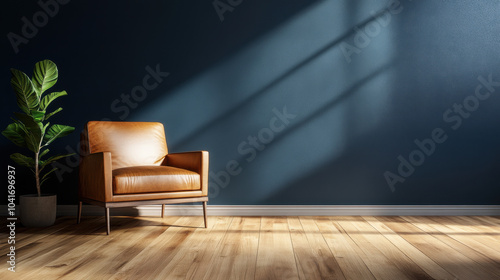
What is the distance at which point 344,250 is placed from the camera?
7.67ft

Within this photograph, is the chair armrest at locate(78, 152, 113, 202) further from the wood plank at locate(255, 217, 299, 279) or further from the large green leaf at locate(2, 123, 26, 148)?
the wood plank at locate(255, 217, 299, 279)

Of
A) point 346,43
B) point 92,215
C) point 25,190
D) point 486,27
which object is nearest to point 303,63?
point 346,43

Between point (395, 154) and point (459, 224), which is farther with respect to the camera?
point (395, 154)

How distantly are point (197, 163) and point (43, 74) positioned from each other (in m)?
1.31

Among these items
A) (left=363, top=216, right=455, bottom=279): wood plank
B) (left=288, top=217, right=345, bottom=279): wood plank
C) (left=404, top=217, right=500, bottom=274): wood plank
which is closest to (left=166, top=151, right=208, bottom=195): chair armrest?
(left=288, top=217, right=345, bottom=279): wood plank

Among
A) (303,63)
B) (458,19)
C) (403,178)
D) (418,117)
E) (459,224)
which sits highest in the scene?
(458,19)

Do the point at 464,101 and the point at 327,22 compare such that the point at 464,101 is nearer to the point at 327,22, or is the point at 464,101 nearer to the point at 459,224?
the point at 459,224

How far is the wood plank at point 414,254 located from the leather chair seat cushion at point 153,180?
135 cm

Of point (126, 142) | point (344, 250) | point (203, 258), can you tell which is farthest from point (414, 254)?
point (126, 142)

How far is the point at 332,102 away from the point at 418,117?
2.43 feet

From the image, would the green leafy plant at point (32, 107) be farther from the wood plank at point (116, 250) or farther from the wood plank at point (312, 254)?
the wood plank at point (312, 254)

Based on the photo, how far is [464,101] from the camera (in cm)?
356

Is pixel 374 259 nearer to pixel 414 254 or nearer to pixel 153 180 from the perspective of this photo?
pixel 414 254

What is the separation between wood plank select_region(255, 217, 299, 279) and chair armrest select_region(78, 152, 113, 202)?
1069 mm
